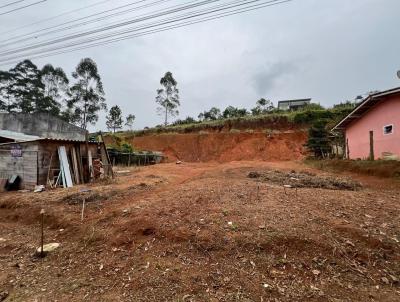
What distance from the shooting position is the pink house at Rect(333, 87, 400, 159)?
11.1 m

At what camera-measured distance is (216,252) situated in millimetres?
3855

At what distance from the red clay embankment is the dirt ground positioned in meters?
15.5

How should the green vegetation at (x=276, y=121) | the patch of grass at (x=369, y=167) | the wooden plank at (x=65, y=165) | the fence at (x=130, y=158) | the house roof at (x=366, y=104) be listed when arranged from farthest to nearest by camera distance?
the green vegetation at (x=276, y=121) < the fence at (x=130, y=158) < the house roof at (x=366, y=104) < the wooden plank at (x=65, y=165) < the patch of grass at (x=369, y=167)

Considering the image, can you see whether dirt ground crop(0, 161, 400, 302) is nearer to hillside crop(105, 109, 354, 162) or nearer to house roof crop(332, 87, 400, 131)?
house roof crop(332, 87, 400, 131)

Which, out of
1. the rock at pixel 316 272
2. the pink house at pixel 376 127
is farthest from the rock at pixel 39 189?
the pink house at pixel 376 127

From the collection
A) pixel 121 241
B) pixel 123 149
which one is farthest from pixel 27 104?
pixel 121 241

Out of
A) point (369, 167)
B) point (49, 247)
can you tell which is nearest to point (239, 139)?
point (369, 167)

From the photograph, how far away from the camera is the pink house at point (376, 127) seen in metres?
11.1

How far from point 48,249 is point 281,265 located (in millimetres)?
3712

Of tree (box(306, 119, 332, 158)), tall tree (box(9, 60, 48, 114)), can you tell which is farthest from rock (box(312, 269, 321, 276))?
tall tree (box(9, 60, 48, 114))

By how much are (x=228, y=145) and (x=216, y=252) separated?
20.1 m

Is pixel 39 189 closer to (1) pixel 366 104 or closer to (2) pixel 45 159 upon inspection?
(2) pixel 45 159

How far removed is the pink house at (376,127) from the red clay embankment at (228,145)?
587 cm

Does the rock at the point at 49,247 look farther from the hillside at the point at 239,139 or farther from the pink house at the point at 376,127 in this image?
the hillside at the point at 239,139
